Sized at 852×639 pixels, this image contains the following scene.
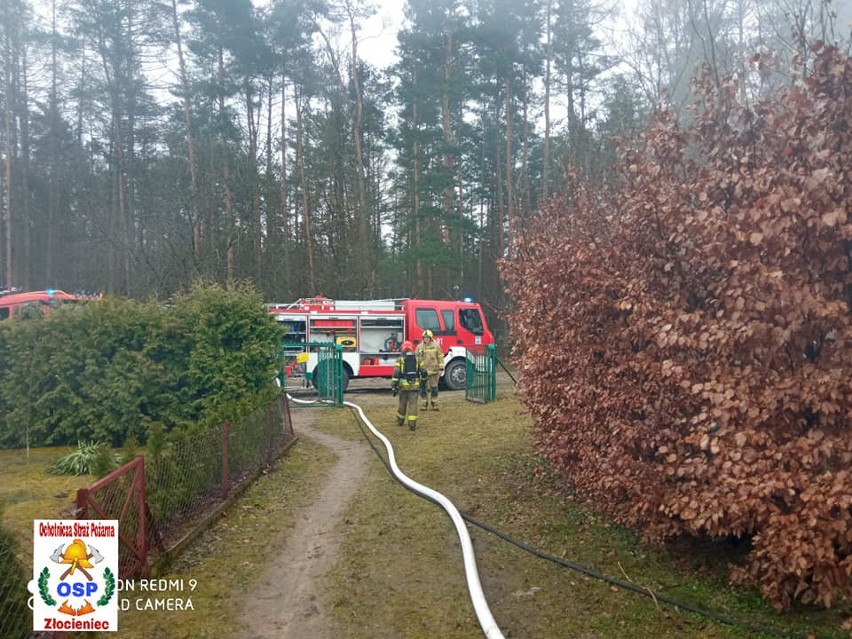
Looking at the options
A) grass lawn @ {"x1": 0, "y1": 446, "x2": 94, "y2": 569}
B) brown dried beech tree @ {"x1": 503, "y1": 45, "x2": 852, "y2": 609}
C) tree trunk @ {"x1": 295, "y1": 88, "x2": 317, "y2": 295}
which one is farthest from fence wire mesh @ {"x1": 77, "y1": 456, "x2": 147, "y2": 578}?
tree trunk @ {"x1": 295, "y1": 88, "x2": 317, "y2": 295}

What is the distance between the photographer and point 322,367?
49.0 feet

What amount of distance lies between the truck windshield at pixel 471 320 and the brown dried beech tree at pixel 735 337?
12127mm

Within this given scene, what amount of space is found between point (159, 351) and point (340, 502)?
15.2 ft

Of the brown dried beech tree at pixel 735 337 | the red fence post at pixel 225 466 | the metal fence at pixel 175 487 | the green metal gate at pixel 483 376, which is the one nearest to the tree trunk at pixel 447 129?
the green metal gate at pixel 483 376

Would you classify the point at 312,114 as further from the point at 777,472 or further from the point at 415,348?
the point at 777,472

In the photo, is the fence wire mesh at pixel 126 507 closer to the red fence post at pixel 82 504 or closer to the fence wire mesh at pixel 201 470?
the red fence post at pixel 82 504

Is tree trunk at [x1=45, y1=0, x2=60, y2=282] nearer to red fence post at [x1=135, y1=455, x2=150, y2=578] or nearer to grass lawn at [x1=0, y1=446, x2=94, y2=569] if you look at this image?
grass lawn at [x1=0, y1=446, x2=94, y2=569]

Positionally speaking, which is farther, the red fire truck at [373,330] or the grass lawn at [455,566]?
the red fire truck at [373,330]

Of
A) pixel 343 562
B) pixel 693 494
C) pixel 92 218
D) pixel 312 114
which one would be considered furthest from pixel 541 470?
pixel 92 218

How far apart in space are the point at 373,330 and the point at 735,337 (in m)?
13.5

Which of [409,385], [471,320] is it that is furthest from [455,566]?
[471,320]

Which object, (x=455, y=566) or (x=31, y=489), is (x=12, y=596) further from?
(x=31, y=489)

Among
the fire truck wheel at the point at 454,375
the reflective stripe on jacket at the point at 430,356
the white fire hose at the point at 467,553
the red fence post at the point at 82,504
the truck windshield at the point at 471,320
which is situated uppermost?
the truck windshield at the point at 471,320

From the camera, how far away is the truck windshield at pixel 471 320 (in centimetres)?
1764
